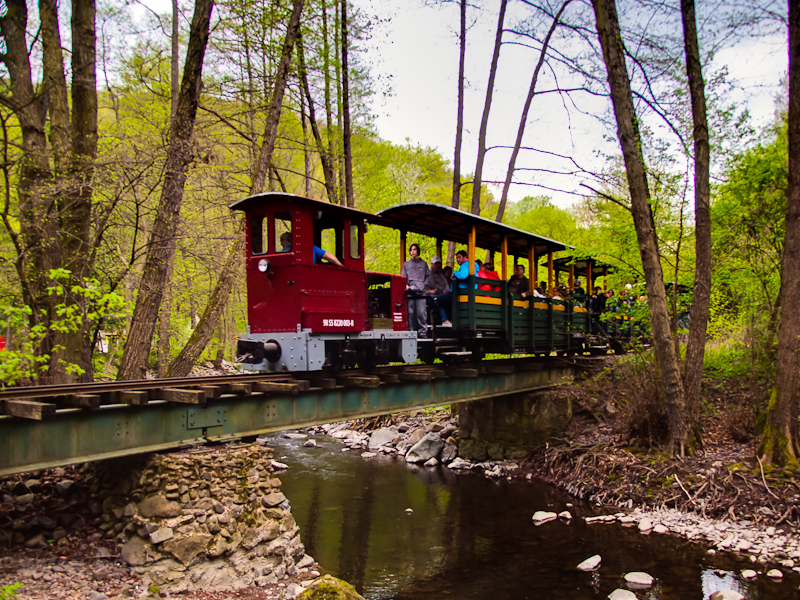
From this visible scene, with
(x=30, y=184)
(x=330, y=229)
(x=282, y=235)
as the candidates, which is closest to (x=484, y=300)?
(x=330, y=229)

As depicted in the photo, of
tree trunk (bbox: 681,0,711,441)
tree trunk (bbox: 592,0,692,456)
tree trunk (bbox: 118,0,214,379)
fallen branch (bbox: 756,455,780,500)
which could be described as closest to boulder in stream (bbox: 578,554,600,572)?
fallen branch (bbox: 756,455,780,500)

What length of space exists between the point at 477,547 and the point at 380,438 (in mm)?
8466

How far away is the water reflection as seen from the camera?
24.8 feet

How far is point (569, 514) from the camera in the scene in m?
10.5

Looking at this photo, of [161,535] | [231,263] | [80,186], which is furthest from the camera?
[231,263]

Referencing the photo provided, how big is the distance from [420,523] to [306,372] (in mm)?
3807

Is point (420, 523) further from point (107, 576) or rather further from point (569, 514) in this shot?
point (107, 576)

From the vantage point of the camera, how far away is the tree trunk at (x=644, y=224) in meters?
11.0

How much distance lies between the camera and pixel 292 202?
8.22 meters

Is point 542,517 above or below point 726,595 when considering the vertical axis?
below

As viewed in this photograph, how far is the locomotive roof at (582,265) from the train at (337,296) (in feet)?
16.1

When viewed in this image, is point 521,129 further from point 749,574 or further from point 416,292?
point 749,574

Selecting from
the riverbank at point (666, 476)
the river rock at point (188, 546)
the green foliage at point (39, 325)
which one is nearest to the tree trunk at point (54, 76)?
the green foliage at point (39, 325)

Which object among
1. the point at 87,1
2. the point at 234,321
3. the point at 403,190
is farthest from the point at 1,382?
the point at 234,321
